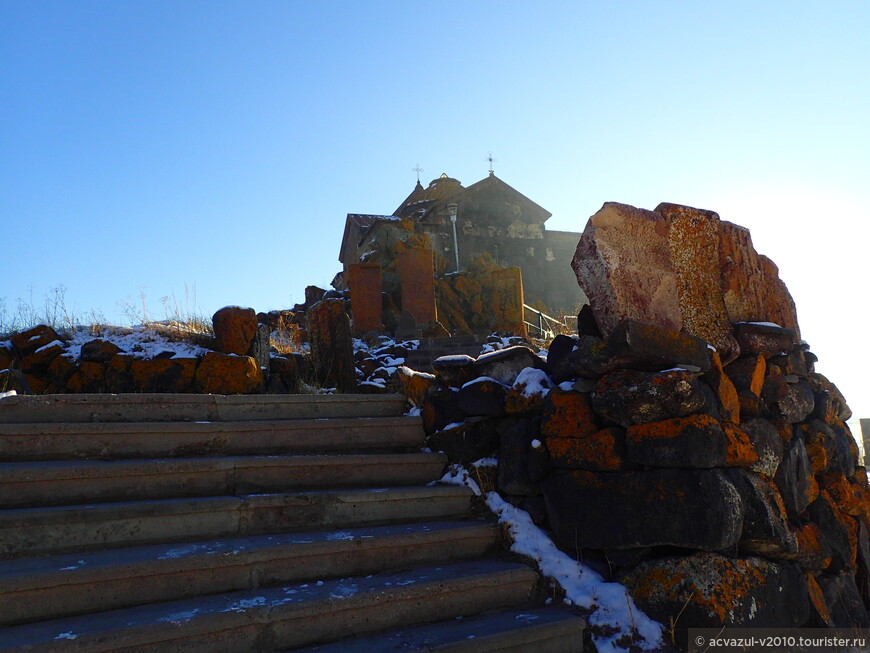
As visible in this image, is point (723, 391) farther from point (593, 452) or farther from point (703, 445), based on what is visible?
point (593, 452)

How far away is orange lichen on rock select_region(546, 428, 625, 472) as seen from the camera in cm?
252

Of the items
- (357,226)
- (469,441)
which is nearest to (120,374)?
(469,441)

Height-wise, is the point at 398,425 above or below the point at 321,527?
above

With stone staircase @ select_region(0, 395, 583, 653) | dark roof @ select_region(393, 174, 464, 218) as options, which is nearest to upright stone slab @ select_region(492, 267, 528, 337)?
stone staircase @ select_region(0, 395, 583, 653)

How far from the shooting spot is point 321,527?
106 inches

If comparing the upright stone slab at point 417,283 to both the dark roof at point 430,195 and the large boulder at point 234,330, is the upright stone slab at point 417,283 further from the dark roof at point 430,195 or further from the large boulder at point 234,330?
the dark roof at point 430,195

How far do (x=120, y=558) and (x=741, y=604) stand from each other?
2.31 m

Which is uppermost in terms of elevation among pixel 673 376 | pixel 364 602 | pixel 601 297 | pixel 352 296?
pixel 352 296

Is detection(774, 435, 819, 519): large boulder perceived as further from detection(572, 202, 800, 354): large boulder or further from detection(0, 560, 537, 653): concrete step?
detection(0, 560, 537, 653): concrete step

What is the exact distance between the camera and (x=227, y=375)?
512 cm

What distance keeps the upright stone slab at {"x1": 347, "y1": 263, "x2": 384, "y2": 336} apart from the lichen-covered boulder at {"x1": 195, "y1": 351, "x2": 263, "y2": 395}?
20.3 feet

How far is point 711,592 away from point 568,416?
0.86 m

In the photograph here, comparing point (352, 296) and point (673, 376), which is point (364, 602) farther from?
point (352, 296)

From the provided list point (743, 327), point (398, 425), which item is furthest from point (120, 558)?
point (743, 327)
